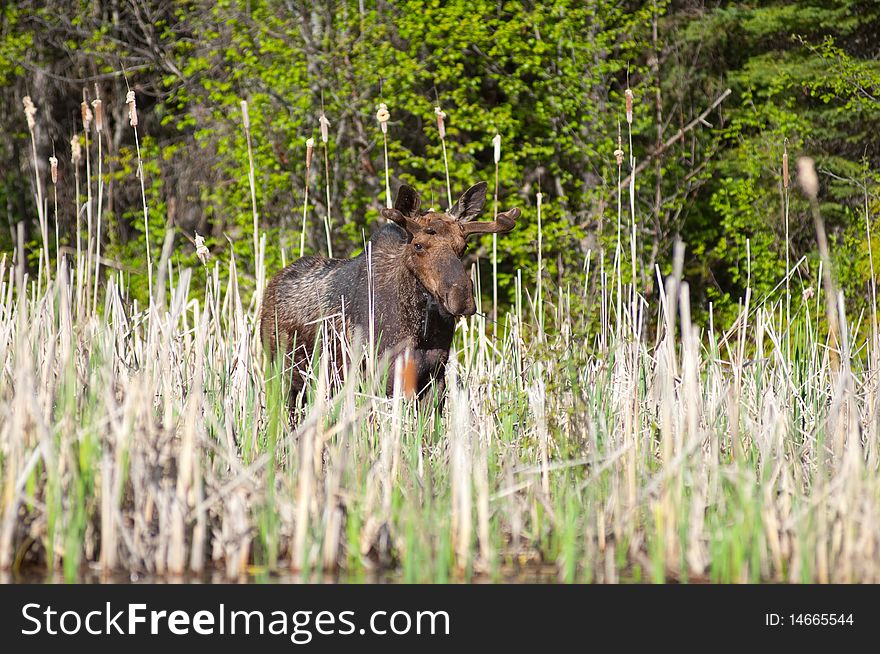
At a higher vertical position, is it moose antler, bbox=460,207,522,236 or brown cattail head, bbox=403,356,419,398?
moose antler, bbox=460,207,522,236

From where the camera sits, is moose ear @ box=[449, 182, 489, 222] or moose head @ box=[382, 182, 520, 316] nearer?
moose head @ box=[382, 182, 520, 316]

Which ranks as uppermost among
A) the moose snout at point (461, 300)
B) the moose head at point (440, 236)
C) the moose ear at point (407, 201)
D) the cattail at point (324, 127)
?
the cattail at point (324, 127)

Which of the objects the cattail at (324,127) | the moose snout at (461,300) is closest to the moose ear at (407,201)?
the cattail at (324,127)

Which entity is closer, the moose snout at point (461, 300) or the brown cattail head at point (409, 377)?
the moose snout at point (461, 300)

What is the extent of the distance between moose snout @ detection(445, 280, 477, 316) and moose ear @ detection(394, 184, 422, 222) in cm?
76

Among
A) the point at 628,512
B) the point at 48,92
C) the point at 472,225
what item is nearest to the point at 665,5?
the point at 48,92

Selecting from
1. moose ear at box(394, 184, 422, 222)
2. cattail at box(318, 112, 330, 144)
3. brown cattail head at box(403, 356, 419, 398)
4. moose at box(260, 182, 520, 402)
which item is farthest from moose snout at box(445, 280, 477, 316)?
cattail at box(318, 112, 330, 144)

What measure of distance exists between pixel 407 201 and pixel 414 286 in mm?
511

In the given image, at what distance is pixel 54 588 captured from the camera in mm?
3713

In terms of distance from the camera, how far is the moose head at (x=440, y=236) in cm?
637

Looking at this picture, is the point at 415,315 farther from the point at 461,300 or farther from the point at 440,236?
the point at 461,300

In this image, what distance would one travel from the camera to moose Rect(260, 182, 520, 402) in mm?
6504

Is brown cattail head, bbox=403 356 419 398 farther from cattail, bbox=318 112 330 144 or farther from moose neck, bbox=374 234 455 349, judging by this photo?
cattail, bbox=318 112 330 144

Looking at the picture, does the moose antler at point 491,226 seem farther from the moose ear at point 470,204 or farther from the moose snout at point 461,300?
the moose snout at point 461,300
